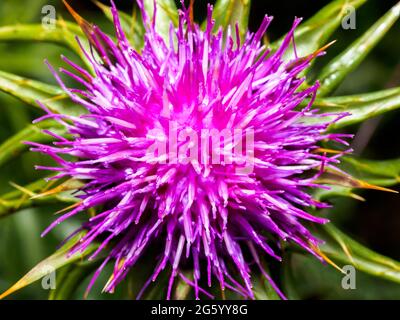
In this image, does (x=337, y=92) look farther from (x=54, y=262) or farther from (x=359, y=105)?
(x=54, y=262)

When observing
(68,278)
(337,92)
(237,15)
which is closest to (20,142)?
(68,278)

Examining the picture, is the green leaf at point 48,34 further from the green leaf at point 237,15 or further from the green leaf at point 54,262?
the green leaf at point 54,262

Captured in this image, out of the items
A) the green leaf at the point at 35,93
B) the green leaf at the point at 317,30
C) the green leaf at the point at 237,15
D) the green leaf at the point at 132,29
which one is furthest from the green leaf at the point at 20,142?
the green leaf at the point at 317,30

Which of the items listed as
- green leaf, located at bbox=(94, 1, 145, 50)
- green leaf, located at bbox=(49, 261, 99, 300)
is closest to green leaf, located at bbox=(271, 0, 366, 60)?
green leaf, located at bbox=(94, 1, 145, 50)

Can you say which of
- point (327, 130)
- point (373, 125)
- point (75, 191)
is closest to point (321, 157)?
point (327, 130)

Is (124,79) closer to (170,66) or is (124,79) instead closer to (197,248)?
(170,66)
